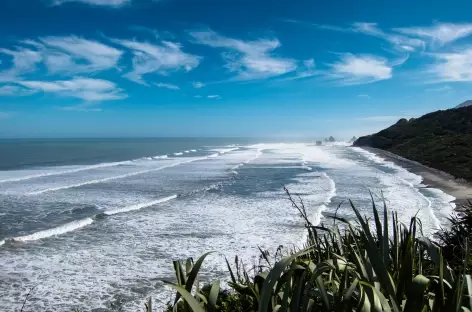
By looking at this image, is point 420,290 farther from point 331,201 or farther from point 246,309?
point 331,201

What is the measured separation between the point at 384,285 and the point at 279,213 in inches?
530

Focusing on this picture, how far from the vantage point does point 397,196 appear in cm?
1942

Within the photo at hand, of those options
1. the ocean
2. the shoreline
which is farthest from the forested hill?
the ocean

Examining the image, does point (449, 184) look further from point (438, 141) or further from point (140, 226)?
point (438, 141)

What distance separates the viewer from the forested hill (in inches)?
1311

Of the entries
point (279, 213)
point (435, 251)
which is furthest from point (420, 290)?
point (279, 213)

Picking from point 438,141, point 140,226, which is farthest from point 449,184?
point 438,141

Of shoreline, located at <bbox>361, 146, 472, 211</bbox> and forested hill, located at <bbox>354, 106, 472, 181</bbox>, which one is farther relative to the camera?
forested hill, located at <bbox>354, 106, 472, 181</bbox>

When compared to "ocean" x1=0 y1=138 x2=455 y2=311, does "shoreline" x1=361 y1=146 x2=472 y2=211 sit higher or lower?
A: lower

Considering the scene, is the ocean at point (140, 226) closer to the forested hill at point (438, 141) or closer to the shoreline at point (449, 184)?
the shoreline at point (449, 184)

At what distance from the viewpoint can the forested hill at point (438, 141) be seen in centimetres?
3331

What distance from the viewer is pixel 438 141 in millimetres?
48875

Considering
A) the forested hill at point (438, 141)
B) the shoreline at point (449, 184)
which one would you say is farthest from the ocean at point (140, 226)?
the forested hill at point (438, 141)

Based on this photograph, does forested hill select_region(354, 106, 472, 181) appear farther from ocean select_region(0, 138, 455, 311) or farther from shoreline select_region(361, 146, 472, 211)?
ocean select_region(0, 138, 455, 311)
